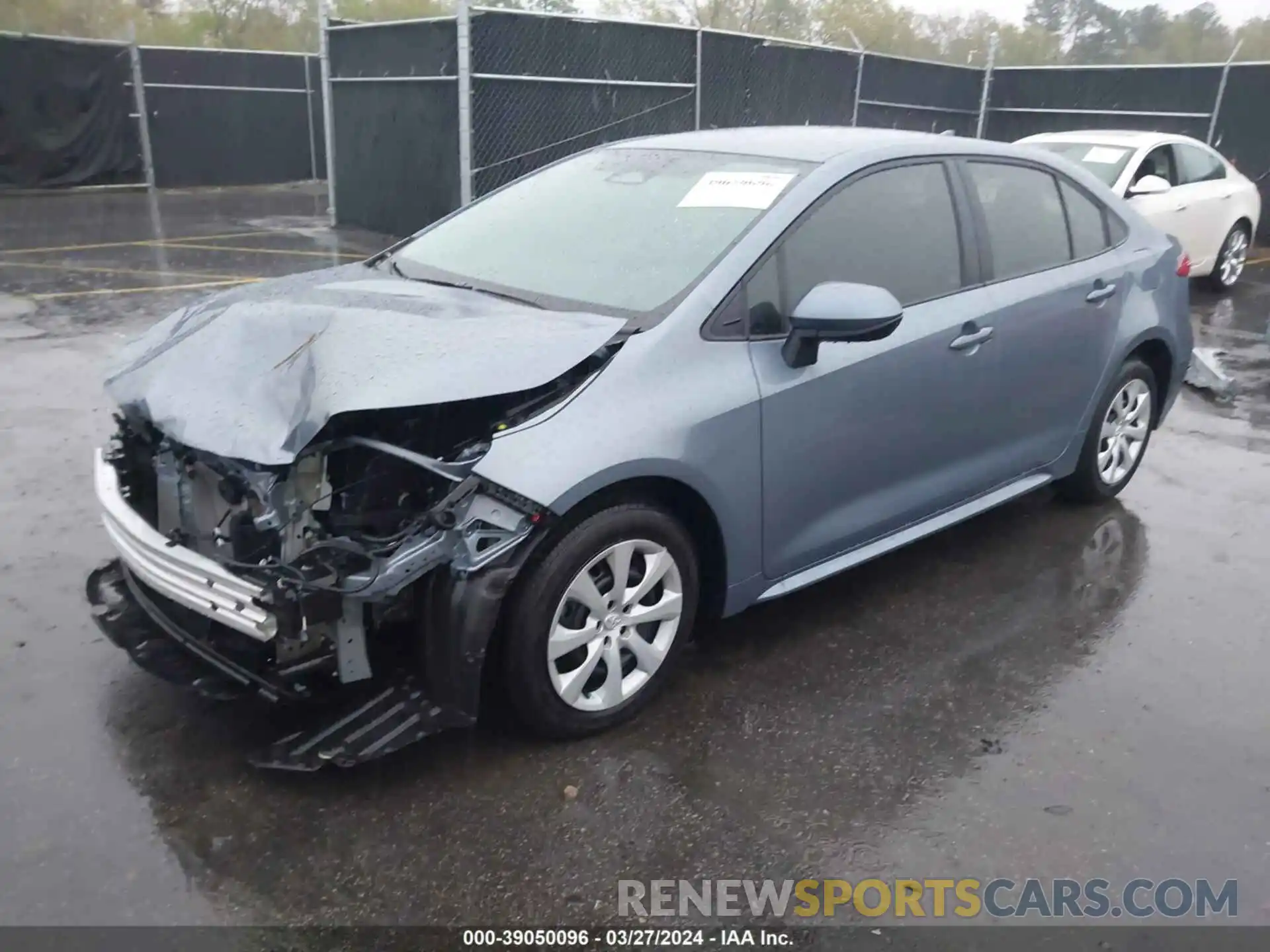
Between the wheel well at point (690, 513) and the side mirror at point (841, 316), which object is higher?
the side mirror at point (841, 316)

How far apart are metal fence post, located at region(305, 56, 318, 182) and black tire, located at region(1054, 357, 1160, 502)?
19235 mm

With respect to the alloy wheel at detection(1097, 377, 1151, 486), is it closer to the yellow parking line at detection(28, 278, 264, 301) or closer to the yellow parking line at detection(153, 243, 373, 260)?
the yellow parking line at detection(28, 278, 264, 301)

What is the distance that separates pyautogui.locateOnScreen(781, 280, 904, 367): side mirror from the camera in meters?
3.30

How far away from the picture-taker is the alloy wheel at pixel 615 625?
3.11m

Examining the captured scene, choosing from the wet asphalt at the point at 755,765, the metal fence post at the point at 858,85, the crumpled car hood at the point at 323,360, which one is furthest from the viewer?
the metal fence post at the point at 858,85

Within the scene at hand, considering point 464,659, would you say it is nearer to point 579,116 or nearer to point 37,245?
point 579,116

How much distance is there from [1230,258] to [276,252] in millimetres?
10399

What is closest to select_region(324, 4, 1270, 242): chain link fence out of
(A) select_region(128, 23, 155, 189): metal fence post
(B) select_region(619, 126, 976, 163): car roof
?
(A) select_region(128, 23, 155, 189): metal fence post

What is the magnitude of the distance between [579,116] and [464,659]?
33.0 feet

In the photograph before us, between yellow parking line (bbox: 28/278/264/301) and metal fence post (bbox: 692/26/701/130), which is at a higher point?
metal fence post (bbox: 692/26/701/130)

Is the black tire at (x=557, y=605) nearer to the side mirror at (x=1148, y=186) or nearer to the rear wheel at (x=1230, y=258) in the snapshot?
the side mirror at (x=1148, y=186)

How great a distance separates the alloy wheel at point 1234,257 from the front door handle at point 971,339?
345 inches

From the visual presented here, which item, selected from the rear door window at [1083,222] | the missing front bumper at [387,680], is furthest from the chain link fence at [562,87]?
the missing front bumper at [387,680]

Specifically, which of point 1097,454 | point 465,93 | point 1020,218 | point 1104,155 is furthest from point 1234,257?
point 1020,218
